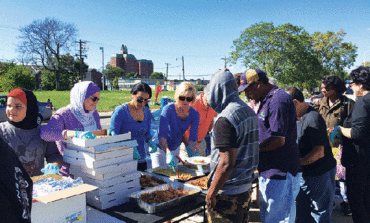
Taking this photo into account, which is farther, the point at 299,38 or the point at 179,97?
the point at 299,38

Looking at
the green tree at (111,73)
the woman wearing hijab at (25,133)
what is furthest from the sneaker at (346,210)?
the green tree at (111,73)

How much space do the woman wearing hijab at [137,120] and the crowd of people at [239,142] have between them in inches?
0.5

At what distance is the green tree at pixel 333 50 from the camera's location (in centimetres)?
3066

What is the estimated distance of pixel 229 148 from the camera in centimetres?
162

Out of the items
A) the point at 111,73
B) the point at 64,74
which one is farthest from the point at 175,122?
the point at 111,73

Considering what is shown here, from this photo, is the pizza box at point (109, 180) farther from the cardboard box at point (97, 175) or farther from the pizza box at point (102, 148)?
the pizza box at point (102, 148)

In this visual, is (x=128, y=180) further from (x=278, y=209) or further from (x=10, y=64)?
(x=10, y=64)

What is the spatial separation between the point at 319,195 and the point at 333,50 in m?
34.3

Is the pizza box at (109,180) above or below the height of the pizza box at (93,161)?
below

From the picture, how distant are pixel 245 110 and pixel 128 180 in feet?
3.82

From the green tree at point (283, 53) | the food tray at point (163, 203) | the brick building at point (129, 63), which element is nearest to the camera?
the food tray at point (163, 203)

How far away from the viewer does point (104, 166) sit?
75.1 inches

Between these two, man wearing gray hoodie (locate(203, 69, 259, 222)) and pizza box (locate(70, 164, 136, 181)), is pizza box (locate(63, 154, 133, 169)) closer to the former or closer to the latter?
pizza box (locate(70, 164, 136, 181))

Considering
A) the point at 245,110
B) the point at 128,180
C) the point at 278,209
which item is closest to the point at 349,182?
the point at 278,209
